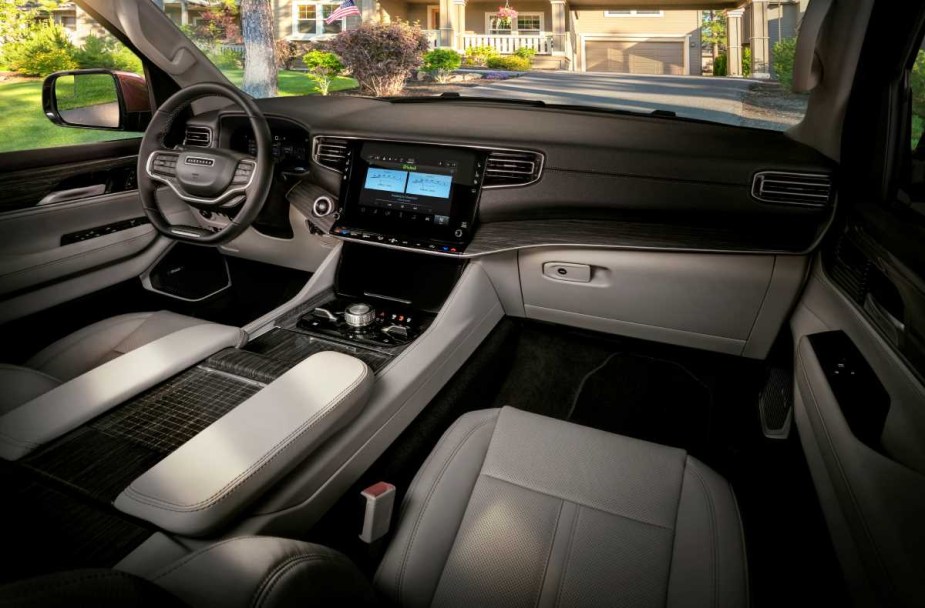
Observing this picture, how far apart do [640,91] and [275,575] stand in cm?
183

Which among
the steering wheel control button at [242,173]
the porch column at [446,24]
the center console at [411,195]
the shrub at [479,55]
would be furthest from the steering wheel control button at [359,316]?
the porch column at [446,24]

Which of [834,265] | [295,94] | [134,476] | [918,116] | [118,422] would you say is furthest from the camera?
[295,94]

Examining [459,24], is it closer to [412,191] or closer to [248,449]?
[412,191]

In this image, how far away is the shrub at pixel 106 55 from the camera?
2.25m

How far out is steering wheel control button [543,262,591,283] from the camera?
201 cm

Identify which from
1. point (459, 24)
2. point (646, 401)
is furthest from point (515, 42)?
point (646, 401)

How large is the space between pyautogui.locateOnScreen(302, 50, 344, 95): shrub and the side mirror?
663 mm

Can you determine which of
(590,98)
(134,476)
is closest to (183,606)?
(134,476)

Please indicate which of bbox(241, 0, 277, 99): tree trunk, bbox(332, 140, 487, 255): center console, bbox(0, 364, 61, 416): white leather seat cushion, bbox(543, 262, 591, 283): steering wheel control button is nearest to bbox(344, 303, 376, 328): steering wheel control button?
bbox(332, 140, 487, 255): center console

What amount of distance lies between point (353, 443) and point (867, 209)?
1284 millimetres

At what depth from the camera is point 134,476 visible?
1116mm

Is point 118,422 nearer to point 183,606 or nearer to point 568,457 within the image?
point 183,606

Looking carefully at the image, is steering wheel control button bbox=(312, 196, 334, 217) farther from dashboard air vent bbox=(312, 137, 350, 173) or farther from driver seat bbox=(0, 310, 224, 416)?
driver seat bbox=(0, 310, 224, 416)

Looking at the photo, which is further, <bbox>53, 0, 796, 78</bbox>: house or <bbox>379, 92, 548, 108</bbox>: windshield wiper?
<bbox>379, 92, 548, 108</bbox>: windshield wiper
